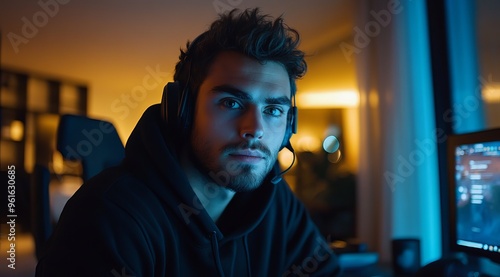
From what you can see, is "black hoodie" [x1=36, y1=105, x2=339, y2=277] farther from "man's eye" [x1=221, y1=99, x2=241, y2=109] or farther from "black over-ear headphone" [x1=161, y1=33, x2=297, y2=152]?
"man's eye" [x1=221, y1=99, x2=241, y2=109]

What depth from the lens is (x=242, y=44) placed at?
38.5 inches

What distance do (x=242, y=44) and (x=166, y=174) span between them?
0.36 metres

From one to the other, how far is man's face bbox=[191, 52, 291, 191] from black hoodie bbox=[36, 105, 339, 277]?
95 mm

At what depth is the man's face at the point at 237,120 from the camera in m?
0.94

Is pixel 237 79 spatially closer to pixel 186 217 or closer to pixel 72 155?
pixel 186 217

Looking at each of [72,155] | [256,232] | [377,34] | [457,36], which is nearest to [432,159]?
[457,36]

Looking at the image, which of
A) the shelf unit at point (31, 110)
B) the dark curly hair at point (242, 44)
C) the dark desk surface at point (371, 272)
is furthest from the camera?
the shelf unit at point (31, 110)

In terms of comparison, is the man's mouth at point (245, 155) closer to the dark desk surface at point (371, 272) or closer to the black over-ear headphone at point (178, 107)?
the black over-ear headphone at point (178, 107)

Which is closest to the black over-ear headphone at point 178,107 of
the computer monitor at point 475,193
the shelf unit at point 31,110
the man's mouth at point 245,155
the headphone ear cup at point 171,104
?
the headphone ear cup at point 171,104

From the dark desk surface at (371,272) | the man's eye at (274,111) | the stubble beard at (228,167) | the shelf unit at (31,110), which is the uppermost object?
the shelf unit at (31,110)

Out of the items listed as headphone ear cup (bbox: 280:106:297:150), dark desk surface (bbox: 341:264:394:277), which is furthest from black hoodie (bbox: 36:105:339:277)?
dark desk surface (bbox: 341:264:394:277)

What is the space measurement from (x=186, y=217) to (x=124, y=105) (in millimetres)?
6224

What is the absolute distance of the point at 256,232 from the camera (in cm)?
108

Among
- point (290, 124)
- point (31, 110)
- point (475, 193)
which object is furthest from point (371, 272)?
point (31, 110)
